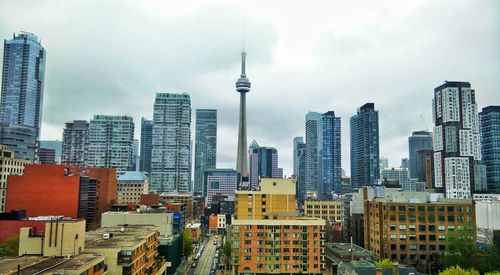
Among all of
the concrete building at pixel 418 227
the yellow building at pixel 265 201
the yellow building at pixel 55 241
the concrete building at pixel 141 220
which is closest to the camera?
the yellow building at pixel 55 241

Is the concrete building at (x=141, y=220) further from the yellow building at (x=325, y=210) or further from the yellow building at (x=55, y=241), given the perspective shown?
the yellow building at (x=325, y=210)

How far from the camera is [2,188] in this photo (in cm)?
13300

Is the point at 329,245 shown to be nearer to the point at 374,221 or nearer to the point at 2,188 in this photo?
the point at 374,221

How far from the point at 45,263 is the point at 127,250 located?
12265mm

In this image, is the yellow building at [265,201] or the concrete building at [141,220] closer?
the concrete building at [141,220]

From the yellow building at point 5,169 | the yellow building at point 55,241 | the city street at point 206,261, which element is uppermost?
the yellow building at point 5,169

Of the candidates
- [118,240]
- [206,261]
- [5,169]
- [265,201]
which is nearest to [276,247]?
[265,201]

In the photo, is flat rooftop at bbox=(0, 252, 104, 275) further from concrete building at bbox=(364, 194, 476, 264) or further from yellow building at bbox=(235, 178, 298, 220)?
concrete building at bbox=(364, 194, 476, 264)

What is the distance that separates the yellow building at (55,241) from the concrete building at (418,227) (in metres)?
71.9

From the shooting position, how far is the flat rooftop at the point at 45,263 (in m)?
46.3

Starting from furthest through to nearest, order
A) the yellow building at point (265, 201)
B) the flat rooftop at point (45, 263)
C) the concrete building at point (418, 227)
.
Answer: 1. the yellow building at point (265, 201)
2. the concrete building at point (418, 227)
3. the flat rooftop at point (45, 263)

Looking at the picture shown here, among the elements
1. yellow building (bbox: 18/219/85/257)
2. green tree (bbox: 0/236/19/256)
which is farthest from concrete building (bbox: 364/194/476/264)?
green tree (bbox: 0/236/19/256)

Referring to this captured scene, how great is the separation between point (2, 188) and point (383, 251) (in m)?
116

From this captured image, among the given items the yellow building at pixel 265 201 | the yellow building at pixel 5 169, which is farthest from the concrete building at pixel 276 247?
the yellow building at pixel 5 169
